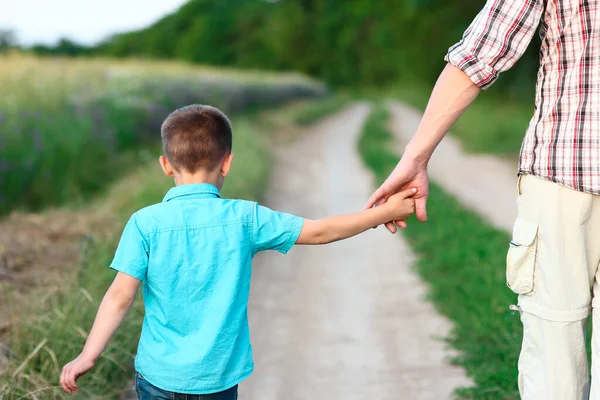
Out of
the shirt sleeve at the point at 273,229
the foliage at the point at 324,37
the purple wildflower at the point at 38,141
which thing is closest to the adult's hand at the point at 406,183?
the shirt sleeve at the point at 273,229

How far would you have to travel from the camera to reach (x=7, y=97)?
7.14 m

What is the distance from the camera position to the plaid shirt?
174 centimetres

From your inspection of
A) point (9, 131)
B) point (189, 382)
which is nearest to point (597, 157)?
point (189, 382)

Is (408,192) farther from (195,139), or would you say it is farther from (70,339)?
(70,339)

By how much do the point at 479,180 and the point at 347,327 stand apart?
675 centimetres

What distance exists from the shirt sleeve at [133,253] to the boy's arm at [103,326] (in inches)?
1.0

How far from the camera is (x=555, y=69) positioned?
182 cm

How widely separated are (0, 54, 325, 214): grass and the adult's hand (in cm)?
474

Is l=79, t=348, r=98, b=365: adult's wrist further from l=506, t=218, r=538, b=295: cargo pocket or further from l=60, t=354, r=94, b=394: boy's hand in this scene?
l=506, t=218, r=538, b=295: cargo pocket

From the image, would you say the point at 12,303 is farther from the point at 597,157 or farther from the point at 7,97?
the point at 7,97

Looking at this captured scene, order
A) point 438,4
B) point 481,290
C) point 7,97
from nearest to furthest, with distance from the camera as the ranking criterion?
1. point 481,290
2. point 7,97
3. point 438,4

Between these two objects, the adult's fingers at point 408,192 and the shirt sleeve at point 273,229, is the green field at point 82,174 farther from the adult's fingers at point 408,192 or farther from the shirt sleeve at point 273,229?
the adult's fingers at point 408,192

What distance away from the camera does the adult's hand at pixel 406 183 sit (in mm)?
2184

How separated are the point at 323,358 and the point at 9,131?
4221mm
